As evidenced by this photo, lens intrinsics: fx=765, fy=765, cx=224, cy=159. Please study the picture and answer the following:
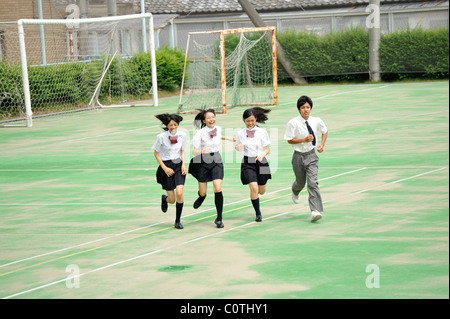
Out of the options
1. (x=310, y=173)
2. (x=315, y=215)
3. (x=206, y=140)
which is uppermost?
(x=206, y=140)

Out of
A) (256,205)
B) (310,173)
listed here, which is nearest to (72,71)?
(256,205)

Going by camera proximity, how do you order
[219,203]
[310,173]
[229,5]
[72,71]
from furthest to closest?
[229,5] → [72,71] → [310,173] → [219,203]

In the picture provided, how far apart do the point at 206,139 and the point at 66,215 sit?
2.33 metres

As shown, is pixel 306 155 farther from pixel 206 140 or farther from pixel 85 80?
pixel 85 80

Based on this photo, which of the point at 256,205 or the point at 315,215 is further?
the point at 256,205

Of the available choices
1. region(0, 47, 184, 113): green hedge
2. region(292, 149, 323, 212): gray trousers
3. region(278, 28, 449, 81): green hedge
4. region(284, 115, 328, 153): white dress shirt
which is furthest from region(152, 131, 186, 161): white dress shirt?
region(278, 28, 449, 81): green hedge

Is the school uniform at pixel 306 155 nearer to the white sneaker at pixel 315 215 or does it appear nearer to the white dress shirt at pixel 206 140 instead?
the white sneaker at pixel 315 215

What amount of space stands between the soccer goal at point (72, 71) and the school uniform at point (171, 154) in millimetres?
14334

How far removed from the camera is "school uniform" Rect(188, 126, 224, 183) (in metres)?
9.24

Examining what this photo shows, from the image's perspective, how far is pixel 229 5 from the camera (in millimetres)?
44562

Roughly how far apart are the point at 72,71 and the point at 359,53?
12.4 m

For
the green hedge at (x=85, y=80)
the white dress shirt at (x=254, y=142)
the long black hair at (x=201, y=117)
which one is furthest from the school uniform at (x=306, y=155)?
the green hedge at (x=85, y=80)

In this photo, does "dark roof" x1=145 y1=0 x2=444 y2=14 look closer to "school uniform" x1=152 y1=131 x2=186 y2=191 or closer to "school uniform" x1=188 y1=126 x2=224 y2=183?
"school uniform" x1=188 y1=126 x2=224 y2=183

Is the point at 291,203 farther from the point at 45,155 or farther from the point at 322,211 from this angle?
the point at 45,155
